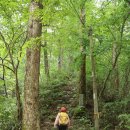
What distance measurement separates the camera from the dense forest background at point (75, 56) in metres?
10.9

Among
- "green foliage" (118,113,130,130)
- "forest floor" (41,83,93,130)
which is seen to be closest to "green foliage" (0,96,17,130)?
"forest floor" (41,83,93,130)

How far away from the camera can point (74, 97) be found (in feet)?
55.7

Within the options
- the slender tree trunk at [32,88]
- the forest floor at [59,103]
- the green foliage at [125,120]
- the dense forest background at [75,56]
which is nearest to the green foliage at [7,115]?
the dense forest background at [75,56]

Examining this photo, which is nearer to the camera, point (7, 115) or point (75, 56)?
point (7, 115)

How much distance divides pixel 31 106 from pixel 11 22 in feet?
15.5

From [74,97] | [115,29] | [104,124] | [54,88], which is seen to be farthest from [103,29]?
[54,88]

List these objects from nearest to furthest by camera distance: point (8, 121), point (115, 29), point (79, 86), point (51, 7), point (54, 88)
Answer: point (51, 7) < point (115, 29) < point (8, 121) < point (79, 86) < point (54, 88)

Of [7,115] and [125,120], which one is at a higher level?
[7,115]

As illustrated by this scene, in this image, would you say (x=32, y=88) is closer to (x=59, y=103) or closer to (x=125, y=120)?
(x=125, y=120)

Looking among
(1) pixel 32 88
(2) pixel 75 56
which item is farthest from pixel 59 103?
(1) pixel 32 88

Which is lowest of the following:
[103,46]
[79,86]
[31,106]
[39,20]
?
[31,106]

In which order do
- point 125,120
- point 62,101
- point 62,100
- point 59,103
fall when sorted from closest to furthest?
1. point 125,120
2. point 59,103
3. point 62,101
4. point 62,100

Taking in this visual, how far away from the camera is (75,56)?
1479cm

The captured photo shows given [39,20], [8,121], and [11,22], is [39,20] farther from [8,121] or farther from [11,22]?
[8,121]
